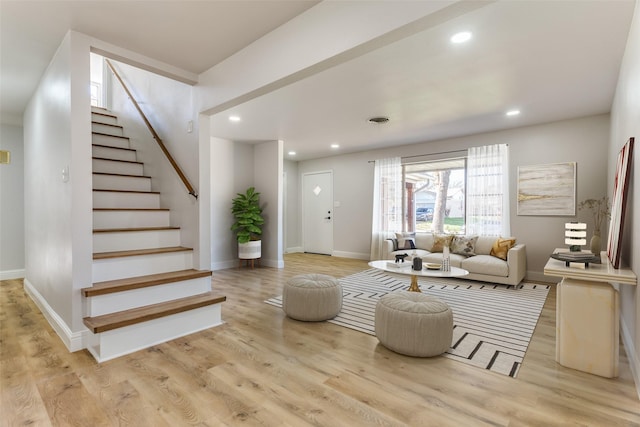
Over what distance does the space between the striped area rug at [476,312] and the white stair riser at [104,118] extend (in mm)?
3857

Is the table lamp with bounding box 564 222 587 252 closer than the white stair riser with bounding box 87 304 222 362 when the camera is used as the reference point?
No

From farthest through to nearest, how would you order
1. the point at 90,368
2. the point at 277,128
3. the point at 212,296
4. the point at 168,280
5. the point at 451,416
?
the point at 277,128
the point at 212,296
the point at 168,280
the point at 90,368
the point at 451,416

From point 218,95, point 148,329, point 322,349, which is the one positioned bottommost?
point 322,349

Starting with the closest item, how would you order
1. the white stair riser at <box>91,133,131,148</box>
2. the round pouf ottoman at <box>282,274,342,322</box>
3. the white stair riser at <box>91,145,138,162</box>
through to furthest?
the round pouf ottoman at <box>282,274,342,322</box>
the white stair riser at <box>91,145,138,162</box>
the white stair riser at <box>91,133,131,148</box>

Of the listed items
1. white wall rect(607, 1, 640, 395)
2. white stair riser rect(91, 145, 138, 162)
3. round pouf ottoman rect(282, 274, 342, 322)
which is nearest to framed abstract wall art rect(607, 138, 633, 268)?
white wall rect(607, 1, 640, 395)

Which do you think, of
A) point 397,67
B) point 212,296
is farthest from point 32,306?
point 397,67

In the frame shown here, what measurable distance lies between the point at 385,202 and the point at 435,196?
3.38 feet

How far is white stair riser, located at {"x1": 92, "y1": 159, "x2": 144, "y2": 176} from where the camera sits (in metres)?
3.80

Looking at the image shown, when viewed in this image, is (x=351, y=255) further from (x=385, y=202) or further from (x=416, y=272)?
(x=416, y=272)

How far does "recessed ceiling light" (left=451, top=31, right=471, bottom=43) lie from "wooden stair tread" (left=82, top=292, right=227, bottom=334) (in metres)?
3.08

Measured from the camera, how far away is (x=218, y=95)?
2969 millimetres

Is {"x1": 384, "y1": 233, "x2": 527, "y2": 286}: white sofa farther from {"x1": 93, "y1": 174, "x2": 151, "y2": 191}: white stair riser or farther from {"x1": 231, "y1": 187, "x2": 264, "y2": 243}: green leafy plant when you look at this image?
{"x1": 93, "y1": 174, "x2": 151, "y2": 191}: white stair riser

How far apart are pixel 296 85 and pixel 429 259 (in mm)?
3471

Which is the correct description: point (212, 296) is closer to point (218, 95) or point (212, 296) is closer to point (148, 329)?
point (148, 329)
